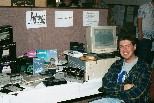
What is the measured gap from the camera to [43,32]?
235cm

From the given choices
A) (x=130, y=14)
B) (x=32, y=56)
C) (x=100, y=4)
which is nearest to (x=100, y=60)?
(x=32, y=56)

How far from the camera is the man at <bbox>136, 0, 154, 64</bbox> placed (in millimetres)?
3451

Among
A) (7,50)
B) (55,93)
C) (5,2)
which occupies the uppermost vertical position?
(5,2)

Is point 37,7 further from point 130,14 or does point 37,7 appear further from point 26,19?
point 130,14

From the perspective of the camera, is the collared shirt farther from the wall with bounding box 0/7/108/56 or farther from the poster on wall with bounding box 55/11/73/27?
the poster on wall with bounding box 55/11/73/27

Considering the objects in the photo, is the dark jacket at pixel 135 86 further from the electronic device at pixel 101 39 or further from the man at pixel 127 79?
the electronic device at pixel 101 39

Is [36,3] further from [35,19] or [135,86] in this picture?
[135,86]

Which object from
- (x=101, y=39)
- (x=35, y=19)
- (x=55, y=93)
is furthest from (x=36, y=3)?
(x=55, y=93)

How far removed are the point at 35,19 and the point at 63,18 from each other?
0.28 metres

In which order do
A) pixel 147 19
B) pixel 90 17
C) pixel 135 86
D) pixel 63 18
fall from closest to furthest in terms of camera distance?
pixel 135 86 < pixel 63 18 < pixel 90 17 < pixel 147 19

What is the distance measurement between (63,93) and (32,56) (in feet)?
1.68

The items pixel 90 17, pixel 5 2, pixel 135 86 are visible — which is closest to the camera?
pixel 135 86

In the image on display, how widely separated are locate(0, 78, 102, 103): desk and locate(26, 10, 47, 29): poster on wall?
64 cm

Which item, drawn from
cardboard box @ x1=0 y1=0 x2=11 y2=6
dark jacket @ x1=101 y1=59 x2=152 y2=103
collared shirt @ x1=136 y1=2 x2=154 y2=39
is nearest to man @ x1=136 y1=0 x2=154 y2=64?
collared shirt @ x1=136 y1=2 x2=154 y2=39
